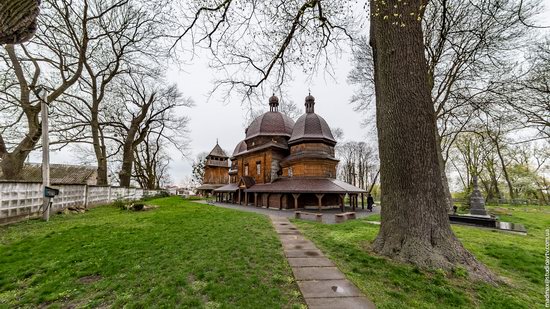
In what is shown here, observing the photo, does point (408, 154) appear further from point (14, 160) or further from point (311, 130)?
point (311, 130)

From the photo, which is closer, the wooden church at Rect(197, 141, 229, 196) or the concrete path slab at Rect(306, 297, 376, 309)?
the concrete path slab at Rect(306, 297, 376, 309)

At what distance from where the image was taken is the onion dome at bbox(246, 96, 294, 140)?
22.8 meters

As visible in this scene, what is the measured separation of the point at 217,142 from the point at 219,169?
575 cm

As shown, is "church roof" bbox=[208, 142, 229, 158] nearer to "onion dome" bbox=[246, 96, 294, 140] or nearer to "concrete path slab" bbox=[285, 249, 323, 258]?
"onion dome" bbox=[246, 96, 294, 140]

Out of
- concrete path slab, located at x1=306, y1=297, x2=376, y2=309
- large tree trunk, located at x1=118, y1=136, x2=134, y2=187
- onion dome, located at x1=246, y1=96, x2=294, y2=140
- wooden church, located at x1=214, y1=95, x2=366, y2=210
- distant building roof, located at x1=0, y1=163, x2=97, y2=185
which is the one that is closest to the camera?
concrete path slab, located at x1=306, y1=297, x2=376, y2=309

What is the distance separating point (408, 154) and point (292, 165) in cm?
1544

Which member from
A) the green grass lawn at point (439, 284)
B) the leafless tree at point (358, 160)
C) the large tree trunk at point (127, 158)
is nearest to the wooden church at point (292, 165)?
the large tree trunk at point (127, 158)

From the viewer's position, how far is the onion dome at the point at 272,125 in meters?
22.8

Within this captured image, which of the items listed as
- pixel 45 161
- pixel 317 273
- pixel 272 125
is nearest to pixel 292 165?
pixel 272 125

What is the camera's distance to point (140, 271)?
3.52 metres

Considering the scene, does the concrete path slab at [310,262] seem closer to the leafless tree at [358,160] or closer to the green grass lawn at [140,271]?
the green grass lawn at [140,271]

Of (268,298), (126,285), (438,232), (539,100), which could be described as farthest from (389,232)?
(539,100)

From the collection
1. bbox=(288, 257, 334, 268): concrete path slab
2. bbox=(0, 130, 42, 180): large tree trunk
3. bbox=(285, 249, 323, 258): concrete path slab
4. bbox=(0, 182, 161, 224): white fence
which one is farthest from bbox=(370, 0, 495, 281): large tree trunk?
bbox=(0, 130, 42, 180): large tree trunk

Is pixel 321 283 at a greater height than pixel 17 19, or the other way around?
pixel 17 19
